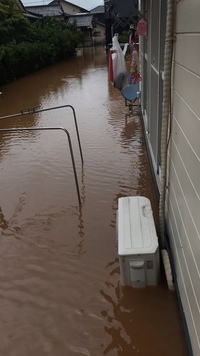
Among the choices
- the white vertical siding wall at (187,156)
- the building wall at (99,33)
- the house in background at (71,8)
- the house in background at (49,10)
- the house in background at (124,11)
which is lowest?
the white vertical siding wall at (187,156)

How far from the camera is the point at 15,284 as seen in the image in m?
3.08

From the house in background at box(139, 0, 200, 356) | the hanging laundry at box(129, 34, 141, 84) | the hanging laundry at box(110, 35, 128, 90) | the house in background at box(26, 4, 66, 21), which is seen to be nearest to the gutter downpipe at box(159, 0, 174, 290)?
the house in background at box(139, 0, 200, 356)

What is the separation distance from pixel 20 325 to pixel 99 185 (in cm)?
264

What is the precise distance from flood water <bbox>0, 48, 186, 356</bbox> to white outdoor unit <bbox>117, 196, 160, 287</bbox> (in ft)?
0.53

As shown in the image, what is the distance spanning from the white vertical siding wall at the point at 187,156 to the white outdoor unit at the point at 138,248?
0.23 metres

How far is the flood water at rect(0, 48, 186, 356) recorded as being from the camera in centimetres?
248

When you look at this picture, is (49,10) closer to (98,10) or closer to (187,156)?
(98,10)

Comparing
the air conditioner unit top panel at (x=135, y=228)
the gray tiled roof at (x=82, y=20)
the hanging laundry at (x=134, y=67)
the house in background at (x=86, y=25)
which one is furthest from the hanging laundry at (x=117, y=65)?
the gray tiled roof at (x=82, y=20)

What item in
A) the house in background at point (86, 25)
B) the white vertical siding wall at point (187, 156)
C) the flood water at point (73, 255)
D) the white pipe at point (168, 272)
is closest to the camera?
the white vertical siding wall at point (187, 156)

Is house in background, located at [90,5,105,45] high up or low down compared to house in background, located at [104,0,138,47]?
up

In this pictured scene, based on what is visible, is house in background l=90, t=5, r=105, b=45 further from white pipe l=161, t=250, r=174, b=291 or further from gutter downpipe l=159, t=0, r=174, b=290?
white pipe l=161, t=250, r=174, b=291

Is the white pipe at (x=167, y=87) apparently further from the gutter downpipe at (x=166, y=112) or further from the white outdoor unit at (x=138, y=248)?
the white outdoor unit at (x=138, y=248)

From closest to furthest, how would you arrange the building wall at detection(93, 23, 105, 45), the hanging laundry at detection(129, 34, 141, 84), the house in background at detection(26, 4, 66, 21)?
1. the hanging laundry at detection(129, 34, 141, 84)
2. the house in background at detection(26, 4, 66, 21)
3. the building wall at detection(93, 23, 105, 45)

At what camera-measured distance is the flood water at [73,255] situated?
8.13ft
